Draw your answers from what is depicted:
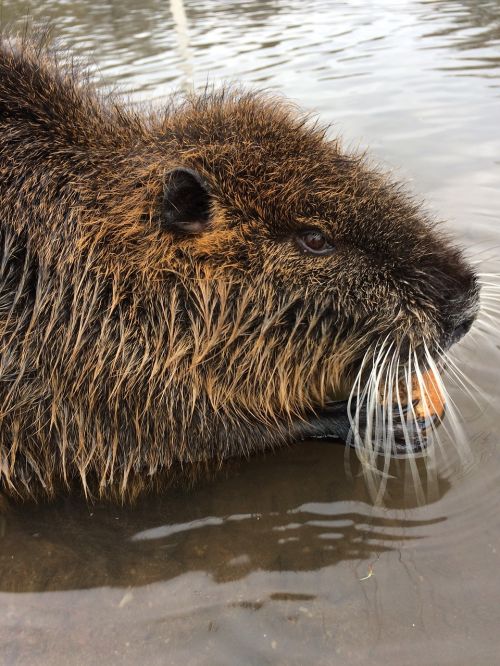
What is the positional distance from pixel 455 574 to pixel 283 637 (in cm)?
55

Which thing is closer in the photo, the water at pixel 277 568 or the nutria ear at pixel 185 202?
the water at pixel 277 568

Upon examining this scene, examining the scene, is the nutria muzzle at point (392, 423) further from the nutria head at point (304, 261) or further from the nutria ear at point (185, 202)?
the nutria ear at point (185, 202)

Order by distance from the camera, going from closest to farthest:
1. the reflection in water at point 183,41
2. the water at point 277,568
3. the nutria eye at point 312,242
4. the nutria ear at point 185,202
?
the water at point 277,568, the nutria ear at point 185,202, the nutria eye at point 312,242, the reflection in water at point 183,41

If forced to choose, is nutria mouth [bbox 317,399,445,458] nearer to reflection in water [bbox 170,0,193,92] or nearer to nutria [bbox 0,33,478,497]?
nutria [bbox 0,33,478,497]

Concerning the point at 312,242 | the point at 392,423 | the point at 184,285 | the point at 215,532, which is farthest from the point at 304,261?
the point at 215,532

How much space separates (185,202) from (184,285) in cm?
27

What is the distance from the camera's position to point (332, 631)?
180 cm

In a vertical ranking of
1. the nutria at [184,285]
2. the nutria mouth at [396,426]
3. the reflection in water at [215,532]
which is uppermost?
the nutria at [184,285]

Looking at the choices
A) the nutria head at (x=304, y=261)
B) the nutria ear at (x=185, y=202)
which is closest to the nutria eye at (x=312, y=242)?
the nutria head at (x=304, y=261)

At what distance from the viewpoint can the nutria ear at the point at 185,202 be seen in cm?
199

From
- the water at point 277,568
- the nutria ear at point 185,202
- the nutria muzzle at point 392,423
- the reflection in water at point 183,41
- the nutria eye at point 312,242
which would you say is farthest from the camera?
the reflection in water at point 183,41

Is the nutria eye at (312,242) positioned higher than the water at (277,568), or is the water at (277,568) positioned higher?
the nutria eye at (312,242)

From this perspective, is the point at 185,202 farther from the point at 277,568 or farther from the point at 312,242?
the point at 277,568

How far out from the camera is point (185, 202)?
205cm
